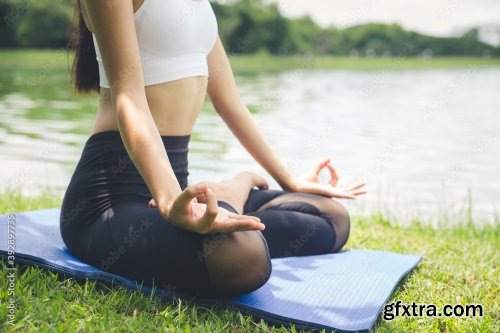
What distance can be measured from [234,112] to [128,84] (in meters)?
1.04

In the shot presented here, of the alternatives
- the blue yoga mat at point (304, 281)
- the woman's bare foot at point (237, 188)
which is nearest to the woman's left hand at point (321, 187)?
the woman's bare foot at point (237, 188)

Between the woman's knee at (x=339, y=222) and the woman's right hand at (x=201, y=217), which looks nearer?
the woman's right hand at (x=201, y=217)

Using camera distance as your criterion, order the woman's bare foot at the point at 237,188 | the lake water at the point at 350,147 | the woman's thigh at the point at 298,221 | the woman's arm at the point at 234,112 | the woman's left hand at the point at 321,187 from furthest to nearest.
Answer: the lake water at the point at 350,147
the woman's left hand at the point at 321,187
the woman's arm at the point at 234,112
the woman's thigh at the point at 298,221
the woman's bare foot at the point at 237,188

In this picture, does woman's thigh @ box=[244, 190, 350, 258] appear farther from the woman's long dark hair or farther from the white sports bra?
the woman's long dark hair

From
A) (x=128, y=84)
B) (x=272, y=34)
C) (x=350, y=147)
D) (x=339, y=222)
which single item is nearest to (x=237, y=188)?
(x=339, y=222)

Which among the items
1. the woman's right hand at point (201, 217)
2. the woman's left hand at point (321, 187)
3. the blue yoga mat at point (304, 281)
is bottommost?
the blue yoga mat at point (304, 281)

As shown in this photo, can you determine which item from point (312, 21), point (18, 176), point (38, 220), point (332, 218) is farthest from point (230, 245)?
point (312, 21)

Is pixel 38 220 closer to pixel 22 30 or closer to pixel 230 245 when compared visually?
pixel 230 245

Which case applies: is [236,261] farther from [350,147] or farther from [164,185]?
[350,147]

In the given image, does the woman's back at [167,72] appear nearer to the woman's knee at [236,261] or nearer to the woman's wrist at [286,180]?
the woman's knee at [236,261]

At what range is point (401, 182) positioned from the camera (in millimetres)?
7051

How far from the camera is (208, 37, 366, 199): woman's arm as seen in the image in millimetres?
3131

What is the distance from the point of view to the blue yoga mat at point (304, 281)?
2.26 m

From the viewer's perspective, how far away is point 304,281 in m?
2.61
